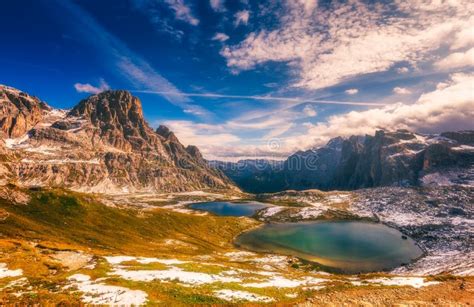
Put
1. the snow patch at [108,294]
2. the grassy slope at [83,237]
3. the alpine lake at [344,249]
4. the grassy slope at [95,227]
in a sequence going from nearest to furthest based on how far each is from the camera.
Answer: the snow patch at [108,294], the grassy slope at [83,237], the grassy slope at [95,227], the alpine lake at [344,249]

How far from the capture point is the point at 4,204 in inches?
5246

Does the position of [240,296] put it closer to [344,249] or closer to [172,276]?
[172,276]

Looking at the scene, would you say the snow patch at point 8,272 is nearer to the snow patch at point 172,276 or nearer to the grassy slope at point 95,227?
the snow patch at point 172,276

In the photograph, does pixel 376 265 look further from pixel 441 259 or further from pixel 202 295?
pixel 202 295

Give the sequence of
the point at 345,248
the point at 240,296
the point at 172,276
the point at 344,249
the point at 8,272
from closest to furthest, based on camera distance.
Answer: the point at 240,296
the point at 8,272
the point at 172,276
the point at 344,249
the point at 345,248

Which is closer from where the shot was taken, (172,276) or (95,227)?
(172,276)

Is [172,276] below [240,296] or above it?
below

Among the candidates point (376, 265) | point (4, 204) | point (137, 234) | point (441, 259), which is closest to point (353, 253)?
point (376, 265)

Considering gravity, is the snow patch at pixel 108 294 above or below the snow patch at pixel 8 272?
above

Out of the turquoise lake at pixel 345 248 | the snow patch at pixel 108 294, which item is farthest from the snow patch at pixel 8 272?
the turquoise lake at pixel 345 248

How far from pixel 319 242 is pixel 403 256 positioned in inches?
1847

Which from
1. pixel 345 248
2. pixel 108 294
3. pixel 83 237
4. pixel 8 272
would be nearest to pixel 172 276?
pixel 108 294

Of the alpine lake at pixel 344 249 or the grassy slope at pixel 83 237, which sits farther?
the alpine lake at pixel 344 249

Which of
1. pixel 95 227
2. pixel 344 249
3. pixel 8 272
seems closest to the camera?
pixel 8 272
